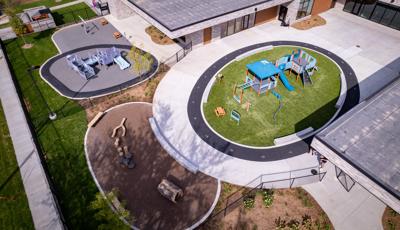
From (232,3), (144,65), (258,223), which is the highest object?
(232,3)

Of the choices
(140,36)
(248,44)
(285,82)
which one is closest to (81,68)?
(140,36)

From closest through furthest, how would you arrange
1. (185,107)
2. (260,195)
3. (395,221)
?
(395,221)
(260,195)
(185,107)

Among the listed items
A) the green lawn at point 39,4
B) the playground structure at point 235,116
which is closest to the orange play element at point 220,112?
the playground structure at point 235,116

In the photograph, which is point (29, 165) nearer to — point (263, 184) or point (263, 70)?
point (263, 184)

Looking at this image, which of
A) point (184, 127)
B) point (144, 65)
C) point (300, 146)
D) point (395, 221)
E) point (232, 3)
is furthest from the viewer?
point (232, 3)

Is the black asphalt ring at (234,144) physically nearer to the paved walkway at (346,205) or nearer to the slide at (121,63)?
the paved walkway at (346,205)

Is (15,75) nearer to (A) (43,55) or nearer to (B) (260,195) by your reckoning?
(A) (43,55)

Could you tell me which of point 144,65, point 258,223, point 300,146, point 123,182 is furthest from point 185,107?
point 258,223
